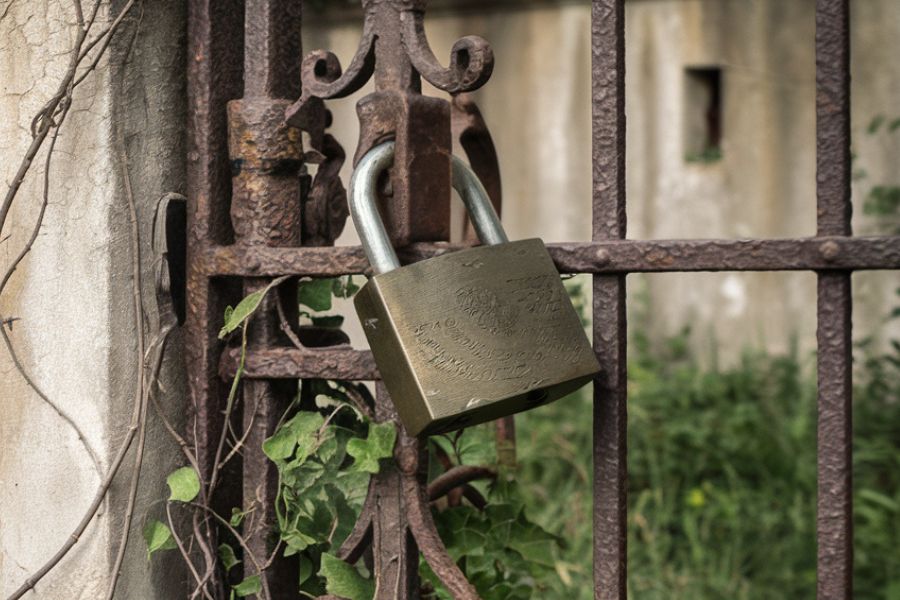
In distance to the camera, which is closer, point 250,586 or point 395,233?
point 395,233

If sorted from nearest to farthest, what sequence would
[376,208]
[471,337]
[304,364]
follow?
[471,337] → [376,208] → [304,364]

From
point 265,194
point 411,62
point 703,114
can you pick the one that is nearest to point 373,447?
point 265,194

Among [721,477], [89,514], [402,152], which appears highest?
[402,152]

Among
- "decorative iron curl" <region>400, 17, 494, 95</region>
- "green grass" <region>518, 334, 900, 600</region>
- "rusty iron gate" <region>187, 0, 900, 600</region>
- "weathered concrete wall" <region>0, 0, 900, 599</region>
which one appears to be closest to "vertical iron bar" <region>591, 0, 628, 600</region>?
"rusty iron gate" <region>187, 0, 900, 600</region>

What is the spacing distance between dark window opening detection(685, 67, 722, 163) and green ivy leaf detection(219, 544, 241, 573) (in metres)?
4.21

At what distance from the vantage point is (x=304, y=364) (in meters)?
1.23

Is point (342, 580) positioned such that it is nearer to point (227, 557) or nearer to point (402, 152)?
point (227, 557)

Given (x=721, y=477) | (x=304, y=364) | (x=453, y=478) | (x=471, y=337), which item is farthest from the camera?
(x=721, y=477)

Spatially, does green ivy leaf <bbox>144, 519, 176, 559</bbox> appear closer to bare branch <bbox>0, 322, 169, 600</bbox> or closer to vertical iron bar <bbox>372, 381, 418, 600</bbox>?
bare branch <bbox>0, 322, 169, 600</bbox>

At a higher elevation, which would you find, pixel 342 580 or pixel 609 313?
pixel 609 313

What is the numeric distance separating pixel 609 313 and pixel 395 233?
0.82 ft

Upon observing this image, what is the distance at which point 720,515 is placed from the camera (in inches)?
147

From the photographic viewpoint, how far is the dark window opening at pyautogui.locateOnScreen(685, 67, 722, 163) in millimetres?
5156

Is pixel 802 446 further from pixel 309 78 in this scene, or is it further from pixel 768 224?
pixel 309 78
